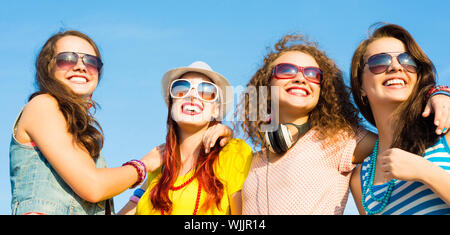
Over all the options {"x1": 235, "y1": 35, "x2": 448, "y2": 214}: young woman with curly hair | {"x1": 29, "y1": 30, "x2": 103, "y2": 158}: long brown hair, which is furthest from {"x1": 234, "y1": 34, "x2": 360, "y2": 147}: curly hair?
{"x1": 29, "y1": 30, "x2": 103, "y2": 158}: long brown hair

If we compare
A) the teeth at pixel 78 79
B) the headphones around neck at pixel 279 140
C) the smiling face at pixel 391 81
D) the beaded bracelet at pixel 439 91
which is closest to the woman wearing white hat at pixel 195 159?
the headphones around neck at pixel 279 140

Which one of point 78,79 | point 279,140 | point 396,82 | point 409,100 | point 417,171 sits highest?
point 78,79

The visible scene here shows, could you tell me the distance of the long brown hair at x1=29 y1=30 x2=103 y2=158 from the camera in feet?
15.6

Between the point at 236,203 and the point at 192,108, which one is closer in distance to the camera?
the point at 236,203

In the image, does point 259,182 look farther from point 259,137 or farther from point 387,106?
point 387,106

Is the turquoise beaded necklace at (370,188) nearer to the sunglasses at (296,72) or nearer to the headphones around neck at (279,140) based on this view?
the headphones around neck at (279,140)

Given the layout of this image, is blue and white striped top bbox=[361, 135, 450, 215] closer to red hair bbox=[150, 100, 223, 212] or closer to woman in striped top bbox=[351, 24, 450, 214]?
woman in striped top bbox=[351, 24, 450, 214]

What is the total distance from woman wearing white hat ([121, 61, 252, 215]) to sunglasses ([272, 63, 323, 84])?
0.95 m

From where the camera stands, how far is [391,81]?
4.64 m

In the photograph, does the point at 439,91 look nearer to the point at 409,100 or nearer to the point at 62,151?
the point at 409,100

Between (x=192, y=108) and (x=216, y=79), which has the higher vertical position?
(x=216, y=79)

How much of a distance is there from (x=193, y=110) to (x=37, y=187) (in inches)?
78.5

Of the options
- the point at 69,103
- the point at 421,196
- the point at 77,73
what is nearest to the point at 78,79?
the point at 77,73
